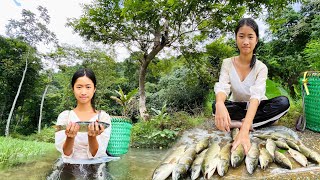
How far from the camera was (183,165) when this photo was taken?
2.05m

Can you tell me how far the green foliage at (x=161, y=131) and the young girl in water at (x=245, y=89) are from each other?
2292 mm

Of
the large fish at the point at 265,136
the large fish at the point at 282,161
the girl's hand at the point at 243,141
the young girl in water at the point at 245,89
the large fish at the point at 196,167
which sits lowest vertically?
the large fish at the point at 196,167

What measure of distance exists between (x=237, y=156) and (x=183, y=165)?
402 millimetres

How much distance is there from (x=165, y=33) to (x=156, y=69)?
3038 mm

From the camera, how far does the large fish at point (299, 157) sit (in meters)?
2.11

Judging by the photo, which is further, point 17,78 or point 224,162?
point 17,78

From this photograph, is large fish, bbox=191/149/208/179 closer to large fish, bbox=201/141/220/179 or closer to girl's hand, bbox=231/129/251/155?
large fish, bbox=201/141/220/179

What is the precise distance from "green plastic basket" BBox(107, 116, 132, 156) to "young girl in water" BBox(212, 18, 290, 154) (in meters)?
0.77

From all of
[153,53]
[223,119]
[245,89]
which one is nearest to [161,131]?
[245,89]

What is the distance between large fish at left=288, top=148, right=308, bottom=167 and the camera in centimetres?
211

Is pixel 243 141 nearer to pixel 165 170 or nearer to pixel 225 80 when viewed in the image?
pixel 165 170

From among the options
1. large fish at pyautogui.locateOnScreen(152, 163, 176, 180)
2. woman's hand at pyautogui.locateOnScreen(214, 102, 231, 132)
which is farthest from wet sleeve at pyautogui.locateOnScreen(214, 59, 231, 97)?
large fish at pyautogui.locateOnScreen(152, 163, 176, 180)

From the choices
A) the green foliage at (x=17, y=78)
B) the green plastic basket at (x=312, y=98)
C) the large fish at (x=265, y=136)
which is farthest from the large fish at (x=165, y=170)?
the green foliage at (x=17, y=78)

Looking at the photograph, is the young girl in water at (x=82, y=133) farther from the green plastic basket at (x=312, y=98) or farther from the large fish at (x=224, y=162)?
the green plastic basket at (x=312, y=98)
